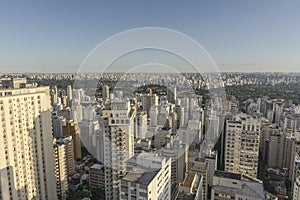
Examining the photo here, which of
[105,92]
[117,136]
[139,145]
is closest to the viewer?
[105,92]

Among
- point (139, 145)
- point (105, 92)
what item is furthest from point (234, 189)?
point (105, 92)

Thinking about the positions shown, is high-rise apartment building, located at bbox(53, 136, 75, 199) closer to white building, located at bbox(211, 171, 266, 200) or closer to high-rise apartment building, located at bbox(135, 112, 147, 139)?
high-rise apartment building, located at bbox(135, 112, 147, 139)

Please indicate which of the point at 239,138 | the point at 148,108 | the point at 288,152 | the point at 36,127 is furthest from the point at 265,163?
the point at 36,127

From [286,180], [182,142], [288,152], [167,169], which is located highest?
[167,169]

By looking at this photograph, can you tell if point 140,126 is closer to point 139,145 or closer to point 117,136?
point 139,145

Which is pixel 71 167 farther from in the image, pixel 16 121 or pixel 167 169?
pixel 167 169

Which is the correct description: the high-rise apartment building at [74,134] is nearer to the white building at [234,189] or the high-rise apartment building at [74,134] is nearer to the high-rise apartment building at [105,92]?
the high-rise apartment building at [105,92]

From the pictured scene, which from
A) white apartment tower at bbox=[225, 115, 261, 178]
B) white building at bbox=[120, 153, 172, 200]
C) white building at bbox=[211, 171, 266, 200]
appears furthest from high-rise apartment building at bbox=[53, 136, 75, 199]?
white apartment tower at bbox=[225, 115, 261, 178]
